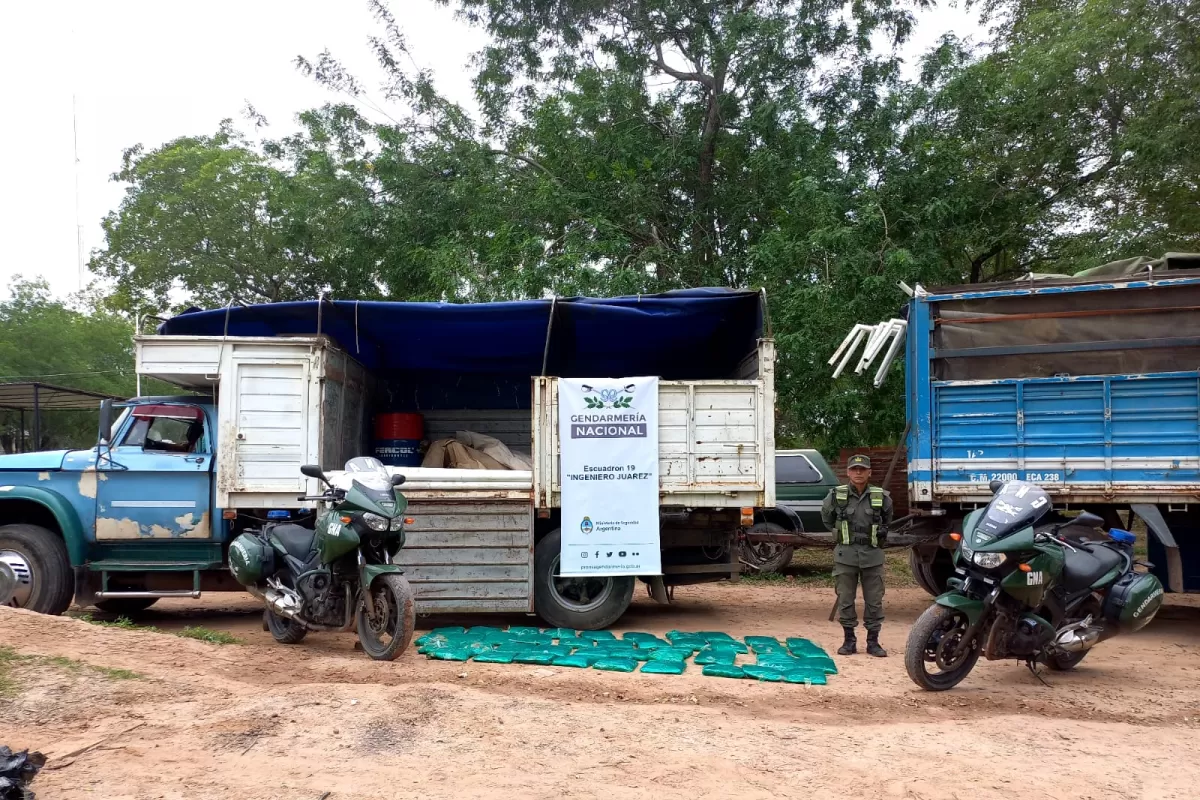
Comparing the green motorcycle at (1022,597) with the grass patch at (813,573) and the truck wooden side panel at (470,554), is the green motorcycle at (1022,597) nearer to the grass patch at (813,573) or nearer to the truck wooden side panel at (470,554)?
the truck wooden side panel at (470,554)

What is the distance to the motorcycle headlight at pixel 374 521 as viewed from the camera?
6.34 m

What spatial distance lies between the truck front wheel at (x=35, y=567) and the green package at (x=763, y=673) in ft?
17.5

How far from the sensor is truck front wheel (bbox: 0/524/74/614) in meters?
7.63

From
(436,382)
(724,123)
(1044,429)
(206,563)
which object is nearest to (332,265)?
(724,123)

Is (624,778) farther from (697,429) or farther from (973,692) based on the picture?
(697,429)

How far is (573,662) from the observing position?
6.48 metres

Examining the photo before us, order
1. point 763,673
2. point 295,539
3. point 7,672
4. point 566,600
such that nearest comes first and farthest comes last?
point 7,672 → point 763,673 → point 295,539 → point 566,600

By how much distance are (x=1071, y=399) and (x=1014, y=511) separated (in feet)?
8.84

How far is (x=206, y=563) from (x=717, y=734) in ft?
16.1

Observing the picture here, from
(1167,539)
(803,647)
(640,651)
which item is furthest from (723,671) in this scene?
(1167,539)

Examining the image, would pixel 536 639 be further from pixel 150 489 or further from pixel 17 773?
pixel 17 773

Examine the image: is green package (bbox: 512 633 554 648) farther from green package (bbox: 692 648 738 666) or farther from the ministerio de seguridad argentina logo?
the ministerio de seguridad argentina logo

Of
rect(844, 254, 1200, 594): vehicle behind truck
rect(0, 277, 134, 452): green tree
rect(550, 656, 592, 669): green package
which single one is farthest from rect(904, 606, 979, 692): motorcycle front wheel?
rect(0, 277, 134, 452): green tree

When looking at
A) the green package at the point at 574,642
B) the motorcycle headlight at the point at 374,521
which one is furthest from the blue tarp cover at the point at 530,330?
the green package at the point at 574,642
